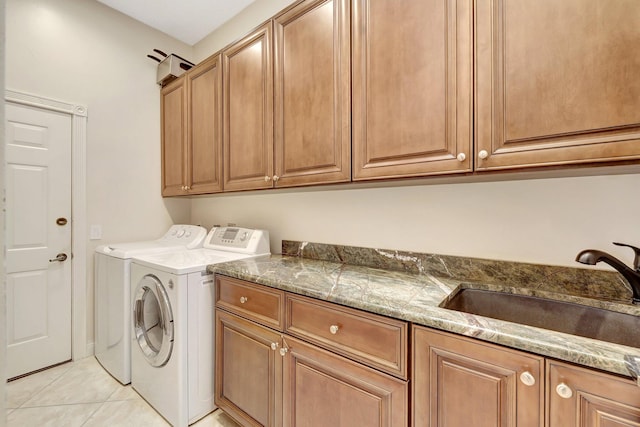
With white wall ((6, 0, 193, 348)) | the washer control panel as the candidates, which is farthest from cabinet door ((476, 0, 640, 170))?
white wall ((6, 0, 193, 348))

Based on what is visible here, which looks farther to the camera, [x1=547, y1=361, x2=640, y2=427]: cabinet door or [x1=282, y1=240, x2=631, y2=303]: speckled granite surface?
[x1=282, y1=240, x2=631, y2=303]: speckled granite surface

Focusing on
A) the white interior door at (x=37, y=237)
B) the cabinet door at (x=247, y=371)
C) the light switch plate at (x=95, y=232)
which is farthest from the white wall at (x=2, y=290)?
the light switch plate at (x=95, y=232)

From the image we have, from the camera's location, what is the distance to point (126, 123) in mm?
2488

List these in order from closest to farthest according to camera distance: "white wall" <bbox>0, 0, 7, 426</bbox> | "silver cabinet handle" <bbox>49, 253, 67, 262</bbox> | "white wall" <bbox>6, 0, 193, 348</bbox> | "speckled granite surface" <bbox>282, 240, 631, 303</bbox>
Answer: "white wall" <bbox>0, 0, 7, 426</bbox>
"speckled granite surface" <bbox>282, 240, 631, 303</bbox>
"white wall" <bbox>6, 0, 193, 348</bbox>
"silver cabinet handle" <bbox>49, 253, 67, 262</bbox>

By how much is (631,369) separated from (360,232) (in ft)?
4.08

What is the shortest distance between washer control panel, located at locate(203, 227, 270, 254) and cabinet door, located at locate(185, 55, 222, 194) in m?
0.35

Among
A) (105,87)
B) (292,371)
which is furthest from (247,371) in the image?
(105,87)

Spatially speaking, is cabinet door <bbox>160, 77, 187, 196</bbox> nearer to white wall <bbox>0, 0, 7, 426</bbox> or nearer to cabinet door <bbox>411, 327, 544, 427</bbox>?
white wall <bbox>0, 0, 7, 426</bbox>

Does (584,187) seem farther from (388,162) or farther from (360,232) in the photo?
(360,232)

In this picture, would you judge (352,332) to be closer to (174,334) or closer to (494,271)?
(494,271)

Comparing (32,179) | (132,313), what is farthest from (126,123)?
(132,313)

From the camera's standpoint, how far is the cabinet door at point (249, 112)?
1703 millimetres

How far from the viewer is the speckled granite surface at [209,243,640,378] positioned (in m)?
0.67

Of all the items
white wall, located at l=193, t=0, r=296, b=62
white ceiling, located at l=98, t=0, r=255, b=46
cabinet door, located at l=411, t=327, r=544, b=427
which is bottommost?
cabinet door, located at l=411, t=327, r=544, b=427
